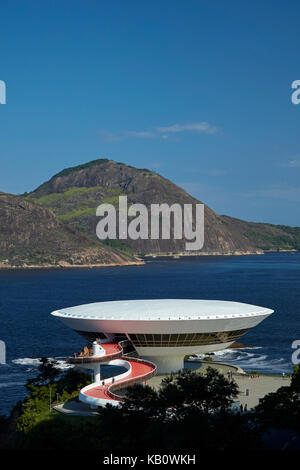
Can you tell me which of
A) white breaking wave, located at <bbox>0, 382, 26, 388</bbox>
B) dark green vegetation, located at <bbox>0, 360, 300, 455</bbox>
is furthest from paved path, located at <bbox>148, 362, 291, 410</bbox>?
white breaking wave, located at <bbox>0, 382, 26, 388</bbox>

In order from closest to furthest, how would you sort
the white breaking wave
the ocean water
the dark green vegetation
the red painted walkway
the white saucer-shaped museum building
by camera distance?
1. the dark green vegetation
2. the red painted walkway
3. the white saucer-shaped museum building
4. the white breaking wave
5. the ocean water

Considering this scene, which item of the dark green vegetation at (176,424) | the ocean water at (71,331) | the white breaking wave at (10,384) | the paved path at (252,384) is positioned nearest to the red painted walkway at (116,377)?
the paved path at (252,384)

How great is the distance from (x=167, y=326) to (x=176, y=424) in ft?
75.4

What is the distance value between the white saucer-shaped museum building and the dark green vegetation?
14499 mm

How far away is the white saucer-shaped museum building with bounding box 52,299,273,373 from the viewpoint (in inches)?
2312

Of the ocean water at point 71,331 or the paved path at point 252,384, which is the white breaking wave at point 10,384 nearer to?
the ocean water at point 71,331

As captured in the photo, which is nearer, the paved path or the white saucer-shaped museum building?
the paved path

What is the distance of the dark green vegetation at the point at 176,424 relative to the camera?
3441cm

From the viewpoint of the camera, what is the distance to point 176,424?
3559 centimetres

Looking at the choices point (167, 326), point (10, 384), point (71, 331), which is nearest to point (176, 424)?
point (167, 326)

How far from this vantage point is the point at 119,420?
36969 millimetres

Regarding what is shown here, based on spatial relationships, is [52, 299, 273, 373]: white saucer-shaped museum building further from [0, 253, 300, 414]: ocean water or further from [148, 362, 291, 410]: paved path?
[0, 253, 300, 414]: ocean water

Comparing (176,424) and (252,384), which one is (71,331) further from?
(176,424)
